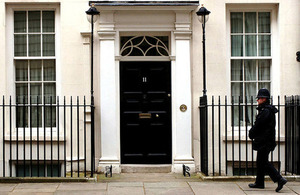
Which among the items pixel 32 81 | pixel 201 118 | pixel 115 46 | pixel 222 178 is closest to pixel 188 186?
pixel 222 178

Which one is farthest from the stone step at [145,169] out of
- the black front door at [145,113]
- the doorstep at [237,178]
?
the doorstep at [237,178]

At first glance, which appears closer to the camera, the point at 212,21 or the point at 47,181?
the point at 47,181

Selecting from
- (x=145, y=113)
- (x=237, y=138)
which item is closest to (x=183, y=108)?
(x=145, y=113)

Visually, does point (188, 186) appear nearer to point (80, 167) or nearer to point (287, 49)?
point (80, 167)

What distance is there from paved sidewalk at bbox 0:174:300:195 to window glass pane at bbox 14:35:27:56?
10.1 feet

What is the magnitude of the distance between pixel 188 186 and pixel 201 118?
5.63 feet

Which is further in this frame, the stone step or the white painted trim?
the white painted trim

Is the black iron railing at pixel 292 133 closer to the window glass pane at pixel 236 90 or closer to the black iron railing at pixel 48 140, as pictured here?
the window glass pane at pixel 236 90

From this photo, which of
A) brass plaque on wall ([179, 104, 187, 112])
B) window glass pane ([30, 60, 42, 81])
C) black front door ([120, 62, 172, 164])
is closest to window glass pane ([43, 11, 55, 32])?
window glass pane ([30, 60, 42, 81])

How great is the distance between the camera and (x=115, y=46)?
11.2 metres

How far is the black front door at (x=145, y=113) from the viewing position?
1130cm

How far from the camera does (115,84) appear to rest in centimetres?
1120

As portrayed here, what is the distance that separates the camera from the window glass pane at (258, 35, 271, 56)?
37.6 ft

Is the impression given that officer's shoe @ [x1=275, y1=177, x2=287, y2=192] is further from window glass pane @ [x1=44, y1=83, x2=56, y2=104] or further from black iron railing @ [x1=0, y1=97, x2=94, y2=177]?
window glass pane @ [x1=44, y1=83, x2=56, y2=104]
